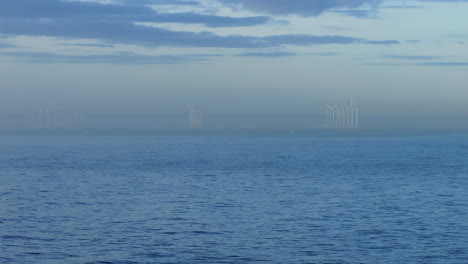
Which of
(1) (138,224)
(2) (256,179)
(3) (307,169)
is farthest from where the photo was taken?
(3) (307,169)

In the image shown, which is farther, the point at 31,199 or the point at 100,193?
the point at 100,193

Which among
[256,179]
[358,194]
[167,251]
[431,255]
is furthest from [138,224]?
[256,179]

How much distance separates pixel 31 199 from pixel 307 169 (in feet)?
139

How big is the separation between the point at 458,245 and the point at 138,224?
18497mm

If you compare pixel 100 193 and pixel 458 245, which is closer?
pixel 458 245

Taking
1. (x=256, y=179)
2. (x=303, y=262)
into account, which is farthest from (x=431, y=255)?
(x=256, y=179)

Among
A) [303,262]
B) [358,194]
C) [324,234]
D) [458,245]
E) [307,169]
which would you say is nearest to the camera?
[303,262]

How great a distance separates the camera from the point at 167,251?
37156 millimetres

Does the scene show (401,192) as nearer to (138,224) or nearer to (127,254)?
(138,224)

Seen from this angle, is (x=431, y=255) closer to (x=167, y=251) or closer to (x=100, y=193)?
(x=167, y=251)

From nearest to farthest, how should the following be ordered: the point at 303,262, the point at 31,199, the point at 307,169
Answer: the point at 303,262 < the point at 31,199 < the point at 307,169

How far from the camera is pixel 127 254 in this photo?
120 feet

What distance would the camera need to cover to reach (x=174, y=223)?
45875 mm

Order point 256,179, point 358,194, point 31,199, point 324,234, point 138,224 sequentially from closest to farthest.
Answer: point 324,234 → point 138,224 → point 31,199 → point 358,194 → point 256,179
